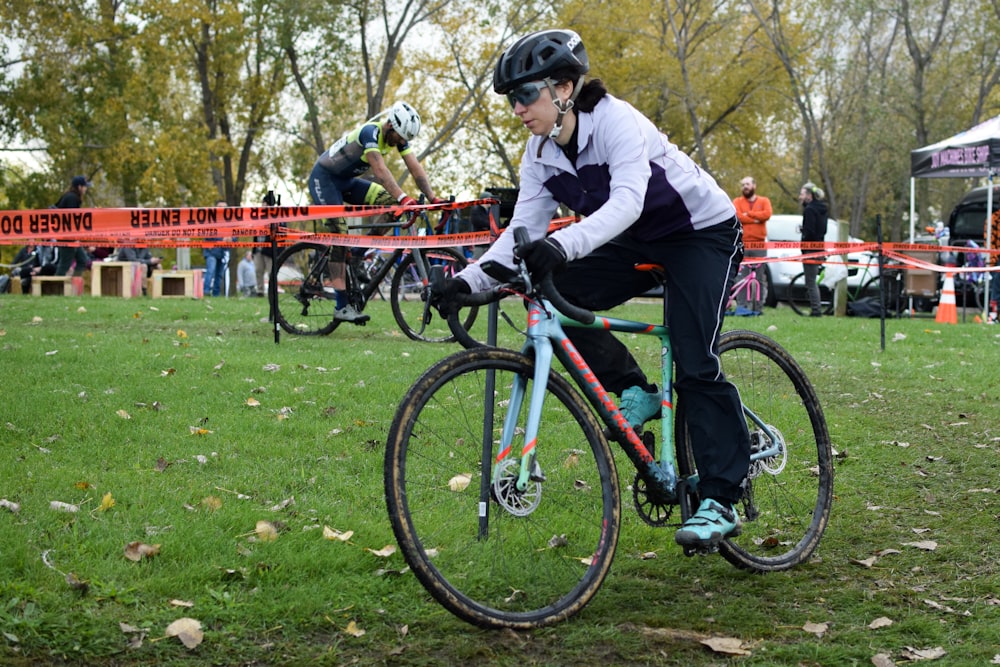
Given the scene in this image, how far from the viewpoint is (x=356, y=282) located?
1154 centimetres

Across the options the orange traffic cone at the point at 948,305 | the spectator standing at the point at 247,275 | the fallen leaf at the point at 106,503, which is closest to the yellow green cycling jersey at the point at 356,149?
the fallen leaf at the point at 106,503

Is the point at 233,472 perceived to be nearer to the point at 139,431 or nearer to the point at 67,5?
the point at 139,431

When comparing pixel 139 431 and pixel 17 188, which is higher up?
pixel 17 188

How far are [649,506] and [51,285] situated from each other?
21.0m

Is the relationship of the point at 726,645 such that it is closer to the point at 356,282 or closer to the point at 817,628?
the point at 817,628

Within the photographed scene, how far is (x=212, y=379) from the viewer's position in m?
8.25

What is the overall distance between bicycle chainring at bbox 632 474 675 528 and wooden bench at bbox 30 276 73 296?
20.2m

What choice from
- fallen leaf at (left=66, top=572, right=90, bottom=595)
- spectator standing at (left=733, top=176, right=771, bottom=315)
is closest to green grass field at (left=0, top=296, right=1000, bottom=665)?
fallen leaf at (left=66, top=572, right=90, bottom=595)

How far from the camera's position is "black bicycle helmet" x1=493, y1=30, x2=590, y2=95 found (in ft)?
13.2

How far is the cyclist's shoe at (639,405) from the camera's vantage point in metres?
4.57

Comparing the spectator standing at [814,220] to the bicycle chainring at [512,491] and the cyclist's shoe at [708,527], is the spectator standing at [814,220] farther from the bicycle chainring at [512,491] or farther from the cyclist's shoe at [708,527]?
the bicycle chainring at [512,491]

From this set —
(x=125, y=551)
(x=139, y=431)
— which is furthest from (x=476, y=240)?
(x=125, y=551)

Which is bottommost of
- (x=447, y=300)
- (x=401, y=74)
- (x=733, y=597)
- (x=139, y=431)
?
(x=733, y=597)

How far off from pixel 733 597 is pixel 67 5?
31.8 m
